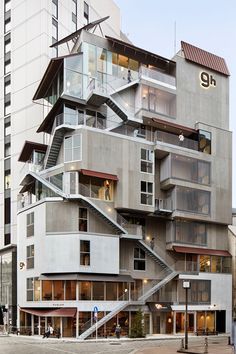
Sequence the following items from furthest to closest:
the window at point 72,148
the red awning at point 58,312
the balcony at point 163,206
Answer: the balcony at point 163,206 → the window at point 72,148 → the red awning at point 58,312

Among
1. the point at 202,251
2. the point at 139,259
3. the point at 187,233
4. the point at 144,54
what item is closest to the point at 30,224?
the point at 139,259

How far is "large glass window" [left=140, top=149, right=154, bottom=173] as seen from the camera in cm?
5828

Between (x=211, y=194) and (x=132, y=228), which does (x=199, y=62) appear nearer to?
(x=211, y=194)

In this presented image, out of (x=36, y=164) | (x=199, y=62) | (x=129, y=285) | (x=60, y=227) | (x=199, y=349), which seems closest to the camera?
(x=199, y=349)

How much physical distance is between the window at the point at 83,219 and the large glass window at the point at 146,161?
7884mm

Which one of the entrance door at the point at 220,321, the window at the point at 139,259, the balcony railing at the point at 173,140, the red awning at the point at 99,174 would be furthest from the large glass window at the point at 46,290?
the entrance door at the point at 220,321

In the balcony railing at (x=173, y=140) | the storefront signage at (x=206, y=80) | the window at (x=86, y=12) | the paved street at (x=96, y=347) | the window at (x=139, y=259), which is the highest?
the window at (x=86, y=12)

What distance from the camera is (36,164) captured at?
61.1m

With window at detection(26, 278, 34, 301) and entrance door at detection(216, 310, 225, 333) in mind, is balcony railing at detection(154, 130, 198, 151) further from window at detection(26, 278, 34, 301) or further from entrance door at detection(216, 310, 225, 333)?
window at detection(26, 278, 34, 301)

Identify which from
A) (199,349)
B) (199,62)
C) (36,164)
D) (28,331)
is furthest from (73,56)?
(199,349)

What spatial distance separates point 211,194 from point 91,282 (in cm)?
1850

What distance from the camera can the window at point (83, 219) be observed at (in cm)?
5406

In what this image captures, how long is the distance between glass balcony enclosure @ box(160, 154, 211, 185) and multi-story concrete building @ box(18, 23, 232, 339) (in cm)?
13

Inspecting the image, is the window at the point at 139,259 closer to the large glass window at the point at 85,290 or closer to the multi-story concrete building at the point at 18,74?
the large glass window at the point at 85,290
